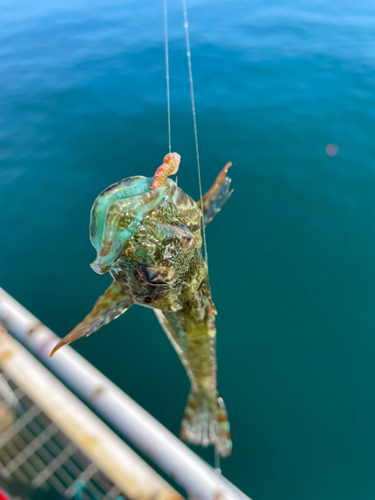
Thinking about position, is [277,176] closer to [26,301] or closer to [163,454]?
[26,301]

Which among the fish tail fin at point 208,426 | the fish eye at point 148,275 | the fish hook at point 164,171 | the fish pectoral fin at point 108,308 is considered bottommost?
the fish tail fin at point 208,426

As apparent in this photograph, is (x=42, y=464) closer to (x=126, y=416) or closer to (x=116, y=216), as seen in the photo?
(x=126, y=416)

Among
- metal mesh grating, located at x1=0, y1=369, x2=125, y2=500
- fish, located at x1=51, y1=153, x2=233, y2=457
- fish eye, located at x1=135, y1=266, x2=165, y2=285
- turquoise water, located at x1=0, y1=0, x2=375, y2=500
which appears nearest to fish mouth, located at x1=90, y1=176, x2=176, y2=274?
fish, located at x1=51, y1=153, x2=233, y2=457

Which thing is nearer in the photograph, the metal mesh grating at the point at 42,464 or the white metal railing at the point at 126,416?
the white metal railing at the point at 126,416

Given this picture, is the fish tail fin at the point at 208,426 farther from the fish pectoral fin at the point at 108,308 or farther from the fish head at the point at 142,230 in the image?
the fish head at the point at 142,230

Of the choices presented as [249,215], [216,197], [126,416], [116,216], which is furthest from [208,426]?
[249,215]

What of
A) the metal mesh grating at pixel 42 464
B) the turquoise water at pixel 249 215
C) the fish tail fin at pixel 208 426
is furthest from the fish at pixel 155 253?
the turquoise water at pixel 249 215
